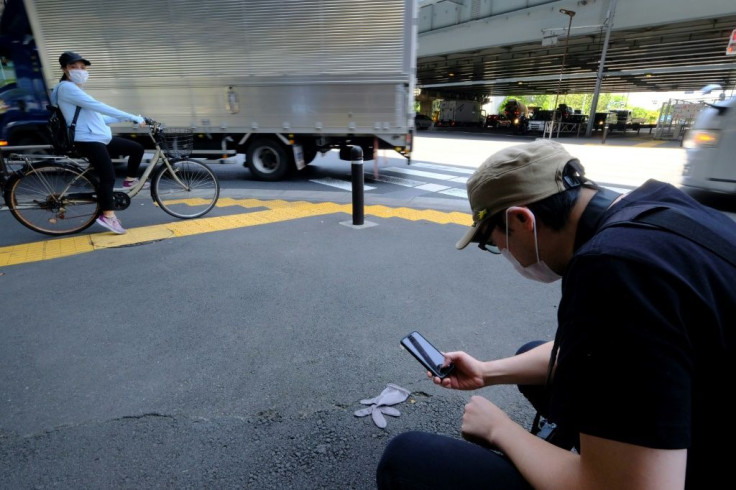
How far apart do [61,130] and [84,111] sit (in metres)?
0.35

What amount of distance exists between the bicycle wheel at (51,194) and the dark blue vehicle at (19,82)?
193 inches

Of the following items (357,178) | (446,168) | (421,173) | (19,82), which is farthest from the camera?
(446,168)

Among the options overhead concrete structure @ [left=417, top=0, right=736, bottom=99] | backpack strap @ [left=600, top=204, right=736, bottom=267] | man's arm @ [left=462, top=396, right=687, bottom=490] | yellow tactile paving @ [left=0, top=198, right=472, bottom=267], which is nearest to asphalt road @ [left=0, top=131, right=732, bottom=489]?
yellow tactile paving @ [left=0, top=198, right=472, bottom=267]

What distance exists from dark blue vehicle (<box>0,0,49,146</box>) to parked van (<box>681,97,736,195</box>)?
12317mm

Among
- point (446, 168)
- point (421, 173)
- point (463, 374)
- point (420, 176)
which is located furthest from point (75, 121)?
point (446, 168)

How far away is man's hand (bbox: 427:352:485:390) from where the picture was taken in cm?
168

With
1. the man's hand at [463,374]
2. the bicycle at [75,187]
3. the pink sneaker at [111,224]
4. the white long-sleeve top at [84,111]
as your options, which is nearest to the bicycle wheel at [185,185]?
the bicycle at [75,187]

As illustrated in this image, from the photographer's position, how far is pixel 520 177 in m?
1.18

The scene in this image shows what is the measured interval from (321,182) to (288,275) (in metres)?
5.73

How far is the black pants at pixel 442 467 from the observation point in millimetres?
1148

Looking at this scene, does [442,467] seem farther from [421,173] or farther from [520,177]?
[421,173]

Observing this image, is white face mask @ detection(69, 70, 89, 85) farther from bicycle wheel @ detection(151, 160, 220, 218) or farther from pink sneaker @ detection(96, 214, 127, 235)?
pink sneaker @ detection(96, 214, 127, 235)

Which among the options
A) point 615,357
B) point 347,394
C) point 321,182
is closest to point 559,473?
point 615,357

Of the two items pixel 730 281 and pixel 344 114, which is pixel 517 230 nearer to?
pixel 730 281
